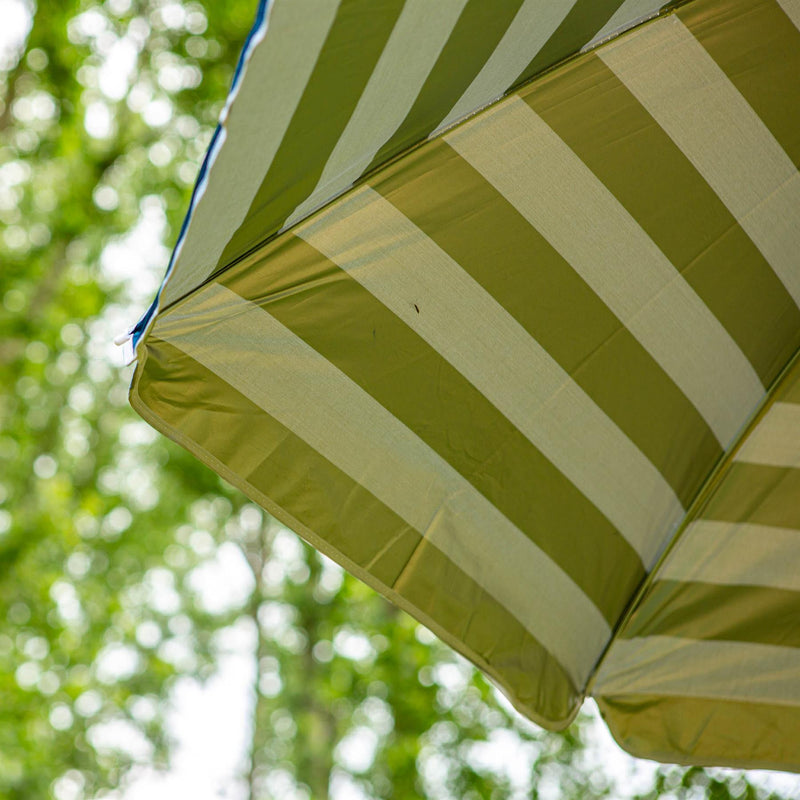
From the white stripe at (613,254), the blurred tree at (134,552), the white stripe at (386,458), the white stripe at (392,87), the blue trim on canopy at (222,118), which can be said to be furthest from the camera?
the blurred tree at (134,552)

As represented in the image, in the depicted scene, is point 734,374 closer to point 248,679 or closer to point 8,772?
point 8,772

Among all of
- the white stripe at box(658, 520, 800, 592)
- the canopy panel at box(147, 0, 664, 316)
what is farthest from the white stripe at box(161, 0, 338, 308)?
the white stripe at box(658, 520, 800, 592)

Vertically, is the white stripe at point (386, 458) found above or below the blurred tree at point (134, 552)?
above

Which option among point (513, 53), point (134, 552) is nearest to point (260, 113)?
point (513, 53)

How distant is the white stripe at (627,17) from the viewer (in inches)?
54.0

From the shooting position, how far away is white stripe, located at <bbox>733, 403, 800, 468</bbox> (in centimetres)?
172

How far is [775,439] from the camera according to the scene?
173 cm

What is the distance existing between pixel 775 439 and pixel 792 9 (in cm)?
79

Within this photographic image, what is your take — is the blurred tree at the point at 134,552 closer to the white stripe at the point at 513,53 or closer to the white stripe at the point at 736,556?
the white stripe at the point at 736,556

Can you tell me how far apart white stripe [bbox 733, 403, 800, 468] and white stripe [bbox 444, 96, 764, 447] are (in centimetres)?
4

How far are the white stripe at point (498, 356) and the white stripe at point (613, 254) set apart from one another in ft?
0.50

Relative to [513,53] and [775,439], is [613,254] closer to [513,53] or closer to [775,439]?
[513,53]

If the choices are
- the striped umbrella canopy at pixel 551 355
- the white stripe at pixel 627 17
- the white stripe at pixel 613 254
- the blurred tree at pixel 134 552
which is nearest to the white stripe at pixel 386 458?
the striped umbrella canopy at pixel 551 355

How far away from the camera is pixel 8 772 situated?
5215 mm
